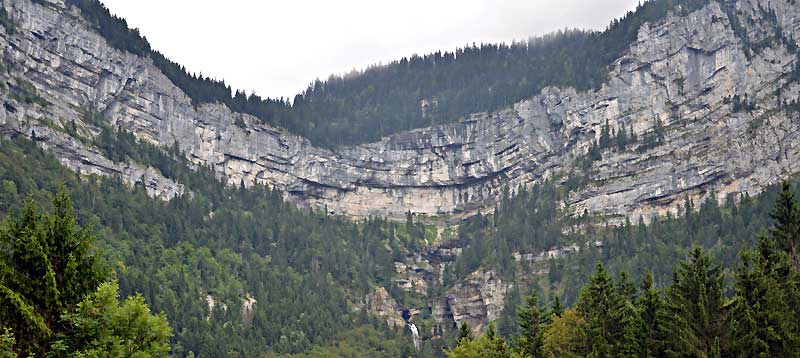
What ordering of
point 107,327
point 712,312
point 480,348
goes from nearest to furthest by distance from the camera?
point 107,327 < point 712,312 < point 480,348

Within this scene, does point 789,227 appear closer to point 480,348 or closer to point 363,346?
Answer: point 480,348

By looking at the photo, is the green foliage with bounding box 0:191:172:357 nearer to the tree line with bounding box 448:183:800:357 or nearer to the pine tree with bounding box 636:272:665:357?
the tree line with bounding box 448:183:800:357

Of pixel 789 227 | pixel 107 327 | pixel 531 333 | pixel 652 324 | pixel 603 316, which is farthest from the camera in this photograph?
pixel 531 333

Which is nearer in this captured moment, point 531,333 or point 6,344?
point 6,344

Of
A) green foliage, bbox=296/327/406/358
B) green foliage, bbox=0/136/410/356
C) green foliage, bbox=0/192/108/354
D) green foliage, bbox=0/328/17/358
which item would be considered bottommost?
green foliage, bbox=296/327/406/358

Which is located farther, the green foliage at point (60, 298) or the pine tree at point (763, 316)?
the pine tree at point (763, 316)

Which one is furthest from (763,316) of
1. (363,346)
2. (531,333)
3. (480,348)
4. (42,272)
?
(363,346)

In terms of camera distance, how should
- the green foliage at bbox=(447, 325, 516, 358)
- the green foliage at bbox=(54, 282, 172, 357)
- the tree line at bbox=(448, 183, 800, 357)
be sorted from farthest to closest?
the green foliage at bbox=(447, 325, 516, 358) → the tree line at bbox=(448, 183, 800, 357) → the green foliage at bbox=(54, 282, 172, 357)

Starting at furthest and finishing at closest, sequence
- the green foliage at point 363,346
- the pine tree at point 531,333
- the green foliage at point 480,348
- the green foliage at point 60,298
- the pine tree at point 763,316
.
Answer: the green foliage at point 363,346 < the green foliage at point 480,348 < the pine tree at point 531,333 < the pine tree at point 763,316 < the green foliage at point 60,298

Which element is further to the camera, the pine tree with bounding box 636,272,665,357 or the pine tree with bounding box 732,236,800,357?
the pine tree with bounding box 636,272,665,357

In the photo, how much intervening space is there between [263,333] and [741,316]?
12444cm

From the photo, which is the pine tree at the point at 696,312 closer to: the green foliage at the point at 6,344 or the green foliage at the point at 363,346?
the green foliage at the point at 6,344

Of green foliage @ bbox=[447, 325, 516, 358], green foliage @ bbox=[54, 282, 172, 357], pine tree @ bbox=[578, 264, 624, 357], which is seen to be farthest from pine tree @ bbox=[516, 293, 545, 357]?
green foliage @ bbox=[54, 282, 172, 357]

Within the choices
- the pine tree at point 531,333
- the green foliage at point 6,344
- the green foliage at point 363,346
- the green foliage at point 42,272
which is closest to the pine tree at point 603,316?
the pine tree at point 531,333
